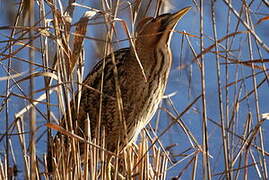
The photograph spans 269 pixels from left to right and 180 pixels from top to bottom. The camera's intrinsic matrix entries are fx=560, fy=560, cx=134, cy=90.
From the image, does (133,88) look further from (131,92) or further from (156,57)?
(156,57)

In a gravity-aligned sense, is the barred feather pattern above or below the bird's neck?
below

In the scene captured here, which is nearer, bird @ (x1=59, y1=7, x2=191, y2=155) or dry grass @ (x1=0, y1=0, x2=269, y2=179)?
dry grass @ (x1=0, y1=0, x2=269, y2=179)

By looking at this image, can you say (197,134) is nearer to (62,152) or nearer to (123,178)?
(123,178)

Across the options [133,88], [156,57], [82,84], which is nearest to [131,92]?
[133,88]

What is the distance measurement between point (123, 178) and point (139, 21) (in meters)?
0.56

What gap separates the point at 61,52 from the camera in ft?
4.89

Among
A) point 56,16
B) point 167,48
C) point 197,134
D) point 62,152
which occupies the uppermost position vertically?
point 56,16

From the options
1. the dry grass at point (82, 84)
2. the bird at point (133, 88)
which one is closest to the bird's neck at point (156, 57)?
the bird at point (133, 88)

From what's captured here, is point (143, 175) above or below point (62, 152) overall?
A: below

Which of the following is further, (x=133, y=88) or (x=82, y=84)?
(x=133, y=88)

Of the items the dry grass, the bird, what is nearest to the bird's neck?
the bird

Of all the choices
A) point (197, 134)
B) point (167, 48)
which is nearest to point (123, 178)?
point (167, 48)

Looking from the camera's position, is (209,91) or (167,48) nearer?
(167,48)

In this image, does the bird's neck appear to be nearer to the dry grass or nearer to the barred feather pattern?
the barred feather pattern
